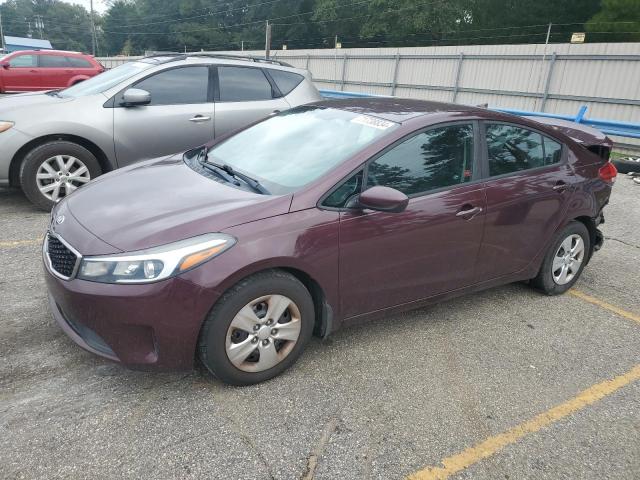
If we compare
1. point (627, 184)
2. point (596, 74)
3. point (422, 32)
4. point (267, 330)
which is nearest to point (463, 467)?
point (267, 330)

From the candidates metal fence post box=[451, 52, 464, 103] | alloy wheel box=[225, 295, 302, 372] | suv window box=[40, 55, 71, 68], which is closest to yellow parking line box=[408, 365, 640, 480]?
alloy wheel box=[225, 295, 302, 372]

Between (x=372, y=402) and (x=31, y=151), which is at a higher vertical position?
(x=31, y=151)

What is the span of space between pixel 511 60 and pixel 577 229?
48.6 ft

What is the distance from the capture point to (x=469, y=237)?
135 inches

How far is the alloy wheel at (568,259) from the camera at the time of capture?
420 cm

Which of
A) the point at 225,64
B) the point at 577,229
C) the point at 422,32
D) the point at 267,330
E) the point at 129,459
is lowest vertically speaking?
the point at 129,459

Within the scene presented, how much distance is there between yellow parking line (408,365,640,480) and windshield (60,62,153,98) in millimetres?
5081

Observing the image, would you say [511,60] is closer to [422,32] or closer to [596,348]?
[596,348]

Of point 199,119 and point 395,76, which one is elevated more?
point 395,76

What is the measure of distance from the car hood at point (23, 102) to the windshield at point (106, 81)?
185mm

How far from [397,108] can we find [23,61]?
592 inches

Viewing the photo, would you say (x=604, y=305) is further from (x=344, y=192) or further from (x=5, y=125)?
(x=5, y=125)

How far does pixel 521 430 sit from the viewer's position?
2664 mm

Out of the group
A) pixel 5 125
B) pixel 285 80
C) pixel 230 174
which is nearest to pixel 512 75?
pixel 285 80
